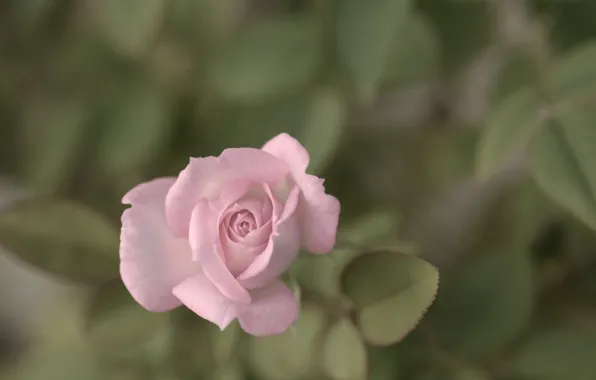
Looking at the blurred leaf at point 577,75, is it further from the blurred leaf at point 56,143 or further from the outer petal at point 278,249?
the blurred leaf at point 56,143

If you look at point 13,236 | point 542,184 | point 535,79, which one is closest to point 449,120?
point 535,79

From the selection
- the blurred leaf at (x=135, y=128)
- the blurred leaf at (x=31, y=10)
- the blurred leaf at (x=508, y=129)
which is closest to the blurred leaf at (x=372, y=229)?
the blurred leaf at (x=508, y=129)

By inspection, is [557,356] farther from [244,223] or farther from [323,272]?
[244,223]

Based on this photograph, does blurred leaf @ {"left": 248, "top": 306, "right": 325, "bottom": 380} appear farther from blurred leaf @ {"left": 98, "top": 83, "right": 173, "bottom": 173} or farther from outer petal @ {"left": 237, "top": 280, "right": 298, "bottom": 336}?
blurred leaf @ {"left": 98, "top": 83, "right": 173, "bottom": 173}

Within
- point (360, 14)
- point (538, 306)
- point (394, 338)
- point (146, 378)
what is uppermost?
point (360, 14)

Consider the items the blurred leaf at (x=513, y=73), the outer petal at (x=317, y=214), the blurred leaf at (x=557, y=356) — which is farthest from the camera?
the blurred leaf at (x=513, y=73)

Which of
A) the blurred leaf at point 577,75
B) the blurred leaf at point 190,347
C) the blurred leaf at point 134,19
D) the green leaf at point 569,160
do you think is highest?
the blurred leaf at point 577,75

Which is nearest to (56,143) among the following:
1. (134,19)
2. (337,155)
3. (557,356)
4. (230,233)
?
(134,19)

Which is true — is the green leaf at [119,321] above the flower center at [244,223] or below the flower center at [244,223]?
below

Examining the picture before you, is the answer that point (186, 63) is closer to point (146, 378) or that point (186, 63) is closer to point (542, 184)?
point (146, 378)
